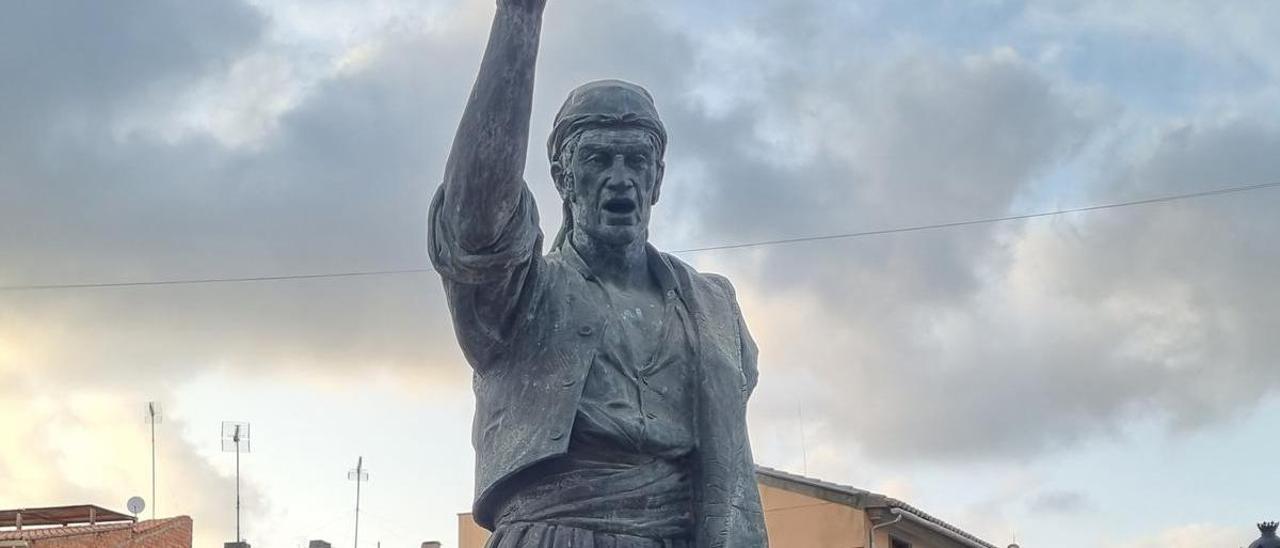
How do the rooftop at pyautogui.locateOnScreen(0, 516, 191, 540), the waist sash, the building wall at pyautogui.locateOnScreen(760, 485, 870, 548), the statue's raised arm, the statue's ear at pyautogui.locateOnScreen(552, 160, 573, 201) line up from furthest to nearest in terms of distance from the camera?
the building wall at pyautogui.locateOnScreen(760, 485, 870, 548)
the rooftop at pyautogui.locateOnScreen(0, 516, 191, 540)
the statue's ear at pyautogui.locateOnScreen(552, 160, 573, 201)
the waist sash
the statue's raised arm

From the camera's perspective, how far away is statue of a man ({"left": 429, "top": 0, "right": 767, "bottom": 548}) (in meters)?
5.07

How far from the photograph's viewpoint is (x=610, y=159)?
5.45 metres

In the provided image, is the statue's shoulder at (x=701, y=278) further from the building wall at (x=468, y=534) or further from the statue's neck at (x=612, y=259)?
the building wall at (x=468, y=534)

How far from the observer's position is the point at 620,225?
17.9 feet

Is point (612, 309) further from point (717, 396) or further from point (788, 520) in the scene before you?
point (788, 520)

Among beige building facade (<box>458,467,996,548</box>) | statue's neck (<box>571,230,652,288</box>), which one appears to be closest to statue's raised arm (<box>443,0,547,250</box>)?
statue's neck (<box>571,230,652,288</box>)

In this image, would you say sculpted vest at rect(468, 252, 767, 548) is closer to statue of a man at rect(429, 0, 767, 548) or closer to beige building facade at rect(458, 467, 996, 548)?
statue of a man at rect(429, 0, 767, 548)

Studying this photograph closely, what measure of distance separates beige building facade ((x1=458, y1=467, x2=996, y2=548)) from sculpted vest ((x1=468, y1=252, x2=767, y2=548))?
3443 cm

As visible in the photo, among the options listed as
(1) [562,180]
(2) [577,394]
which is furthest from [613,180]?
(2) [577,394]

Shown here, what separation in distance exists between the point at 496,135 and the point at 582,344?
781mm

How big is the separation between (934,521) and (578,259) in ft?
125

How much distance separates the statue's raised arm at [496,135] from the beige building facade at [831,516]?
3496 cm

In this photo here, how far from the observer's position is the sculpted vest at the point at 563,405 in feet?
17.1

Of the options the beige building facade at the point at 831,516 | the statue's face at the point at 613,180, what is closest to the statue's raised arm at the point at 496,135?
the statue's face at the point at 613,180
